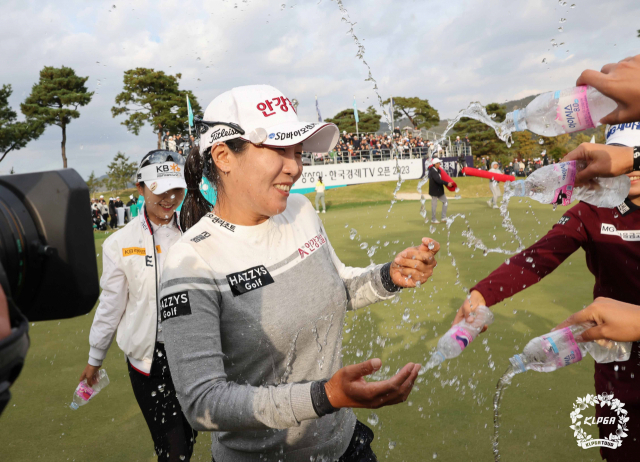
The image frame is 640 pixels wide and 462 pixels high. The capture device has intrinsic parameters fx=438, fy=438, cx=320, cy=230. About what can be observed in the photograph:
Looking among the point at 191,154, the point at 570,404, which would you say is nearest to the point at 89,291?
the point at 191,154

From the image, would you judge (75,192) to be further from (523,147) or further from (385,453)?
(523,147)

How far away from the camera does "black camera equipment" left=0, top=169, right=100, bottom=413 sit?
3.26 ft

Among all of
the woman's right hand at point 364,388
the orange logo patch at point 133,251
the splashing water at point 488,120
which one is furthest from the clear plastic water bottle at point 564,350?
the orange logo patch at point 133,251

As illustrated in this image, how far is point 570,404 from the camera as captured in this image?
3.88 metres

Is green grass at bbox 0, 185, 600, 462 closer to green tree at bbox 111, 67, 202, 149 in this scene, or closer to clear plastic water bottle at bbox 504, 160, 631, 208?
clear plastic water bottle at bbox 504, 160, 631, 208

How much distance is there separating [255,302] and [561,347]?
4.89 ft

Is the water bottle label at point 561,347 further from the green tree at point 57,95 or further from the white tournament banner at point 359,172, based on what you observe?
the green tree at point 57,95

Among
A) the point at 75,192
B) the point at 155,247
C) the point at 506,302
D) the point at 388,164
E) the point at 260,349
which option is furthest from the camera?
the point at 388,164

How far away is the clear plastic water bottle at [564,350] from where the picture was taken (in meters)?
2.07

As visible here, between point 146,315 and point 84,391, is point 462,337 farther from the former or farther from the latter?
point 84,391

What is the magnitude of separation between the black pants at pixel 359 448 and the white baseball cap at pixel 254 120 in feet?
4.65

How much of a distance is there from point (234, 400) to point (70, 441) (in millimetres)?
3267

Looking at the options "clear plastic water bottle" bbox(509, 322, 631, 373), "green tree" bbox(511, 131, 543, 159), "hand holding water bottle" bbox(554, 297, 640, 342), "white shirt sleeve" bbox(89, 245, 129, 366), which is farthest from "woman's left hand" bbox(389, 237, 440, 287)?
"green tree" bbox(511, 131, 543, 159)

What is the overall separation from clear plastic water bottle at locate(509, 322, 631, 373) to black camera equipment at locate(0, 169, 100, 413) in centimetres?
193
